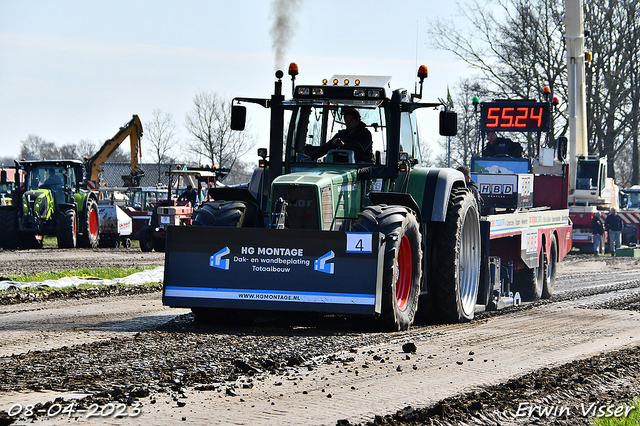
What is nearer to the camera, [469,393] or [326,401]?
[326,401]

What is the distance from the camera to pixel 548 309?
39.3 feet

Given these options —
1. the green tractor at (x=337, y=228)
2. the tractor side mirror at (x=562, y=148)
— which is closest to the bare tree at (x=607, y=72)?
the tractor side mirror at (x=562, y=148)

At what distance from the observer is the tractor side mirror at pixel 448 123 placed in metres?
9.47

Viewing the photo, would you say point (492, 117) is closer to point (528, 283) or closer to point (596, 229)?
point (528, 283)

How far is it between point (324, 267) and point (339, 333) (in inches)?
26.9

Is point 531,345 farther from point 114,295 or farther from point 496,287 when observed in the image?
point 114,295

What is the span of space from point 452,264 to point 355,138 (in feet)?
5.73

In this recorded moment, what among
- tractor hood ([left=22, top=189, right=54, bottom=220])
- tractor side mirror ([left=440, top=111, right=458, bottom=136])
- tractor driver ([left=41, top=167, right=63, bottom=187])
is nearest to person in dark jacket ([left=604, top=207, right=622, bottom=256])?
tractor driver ([left=41, top=167, right=63, bottom=187])

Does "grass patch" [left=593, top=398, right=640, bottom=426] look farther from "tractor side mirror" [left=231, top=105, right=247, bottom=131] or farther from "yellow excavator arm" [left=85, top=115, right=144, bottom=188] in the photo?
"yellow excavator arm" [left=85, top=115, right=144, bottom=188]

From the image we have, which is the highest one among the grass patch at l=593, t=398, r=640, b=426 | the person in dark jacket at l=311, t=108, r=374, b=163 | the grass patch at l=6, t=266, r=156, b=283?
the person in dark jacket at l=311, t=108, r=374, b=163

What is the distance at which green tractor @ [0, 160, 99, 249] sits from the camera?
82.3 ft

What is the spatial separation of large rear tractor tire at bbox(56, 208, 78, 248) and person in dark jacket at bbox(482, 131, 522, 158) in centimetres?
1228

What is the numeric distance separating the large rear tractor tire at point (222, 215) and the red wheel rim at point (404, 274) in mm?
1670

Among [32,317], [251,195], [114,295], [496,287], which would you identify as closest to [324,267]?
[251,195]
